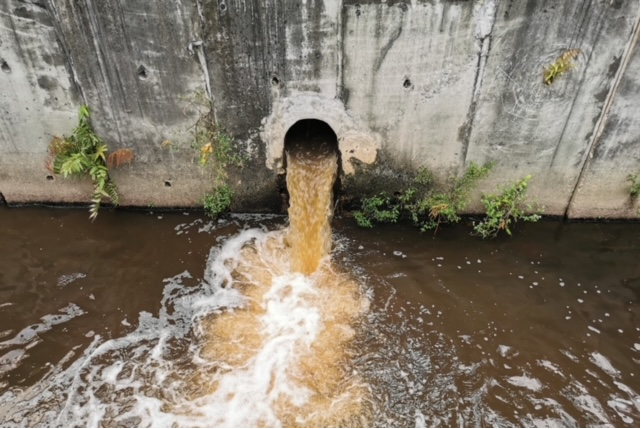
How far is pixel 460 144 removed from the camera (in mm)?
6062

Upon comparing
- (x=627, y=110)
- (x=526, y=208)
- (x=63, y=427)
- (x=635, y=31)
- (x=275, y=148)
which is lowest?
(x=63, y=427)

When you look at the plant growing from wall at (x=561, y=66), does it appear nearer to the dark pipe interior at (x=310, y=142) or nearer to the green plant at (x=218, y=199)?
the dark pipe interior at (x=310, y=142)

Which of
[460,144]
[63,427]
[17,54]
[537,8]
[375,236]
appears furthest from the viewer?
[375,236]

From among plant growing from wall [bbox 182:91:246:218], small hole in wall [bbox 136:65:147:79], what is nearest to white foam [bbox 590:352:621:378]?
plant growing from wall [bbox 182:91:246:218]

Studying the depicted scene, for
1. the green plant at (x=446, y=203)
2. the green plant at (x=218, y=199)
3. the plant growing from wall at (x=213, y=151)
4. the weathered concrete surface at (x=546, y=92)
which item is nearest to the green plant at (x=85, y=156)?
the plant growing from wall at (x=213, y=151)

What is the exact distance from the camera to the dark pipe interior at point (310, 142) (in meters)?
6.60

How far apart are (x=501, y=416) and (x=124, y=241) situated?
5030 millimetres

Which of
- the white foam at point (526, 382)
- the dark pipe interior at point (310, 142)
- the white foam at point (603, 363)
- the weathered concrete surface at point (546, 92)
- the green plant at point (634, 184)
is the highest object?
the weathered concrete surface at point (546, 92)

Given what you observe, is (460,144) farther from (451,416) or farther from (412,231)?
(451,416)

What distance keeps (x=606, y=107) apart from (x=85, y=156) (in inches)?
259

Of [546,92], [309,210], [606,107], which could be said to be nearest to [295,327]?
[309,210]

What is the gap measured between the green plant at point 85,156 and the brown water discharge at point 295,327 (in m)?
2.11

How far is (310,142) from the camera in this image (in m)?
6.95

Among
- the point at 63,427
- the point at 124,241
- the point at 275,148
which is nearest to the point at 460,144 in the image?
the point at 275,148
